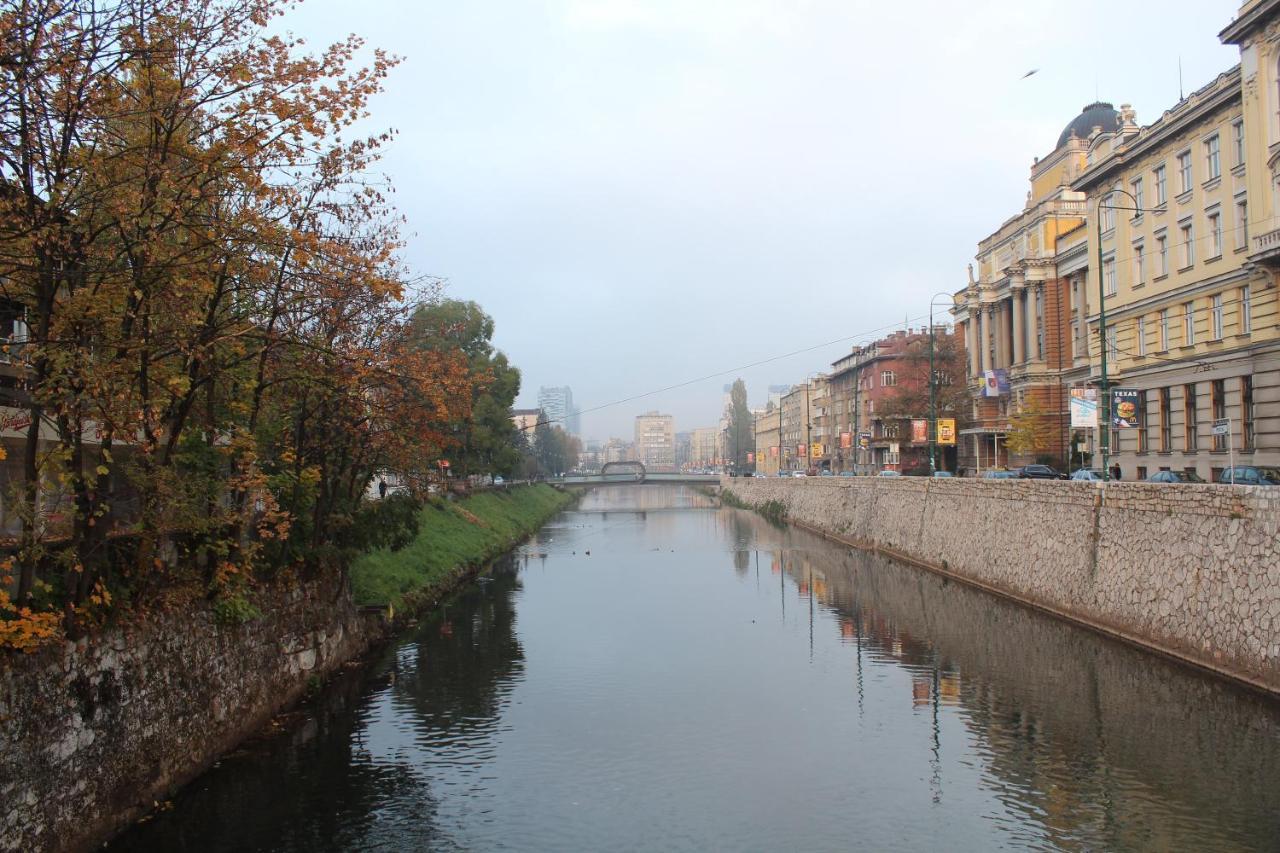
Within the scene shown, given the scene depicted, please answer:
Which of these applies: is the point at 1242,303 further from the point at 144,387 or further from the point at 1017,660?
the point at 144,387

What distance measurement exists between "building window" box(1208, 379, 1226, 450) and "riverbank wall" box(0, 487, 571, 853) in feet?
107

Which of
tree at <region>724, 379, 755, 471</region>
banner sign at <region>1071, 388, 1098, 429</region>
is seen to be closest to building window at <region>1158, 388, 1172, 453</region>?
Answer: banner sign at <region>1071, 388, 1098, 429</region>

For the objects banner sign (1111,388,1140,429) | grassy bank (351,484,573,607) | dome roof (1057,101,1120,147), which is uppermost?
dome roof (1057,101,1120,147)

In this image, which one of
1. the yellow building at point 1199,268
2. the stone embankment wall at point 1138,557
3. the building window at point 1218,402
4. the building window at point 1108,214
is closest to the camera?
the stone embankment wall at point 1138,557

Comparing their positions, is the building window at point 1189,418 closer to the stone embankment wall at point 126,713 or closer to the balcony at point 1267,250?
the balcony at point 1267,250

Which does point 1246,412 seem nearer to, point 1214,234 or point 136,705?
point 1214,234

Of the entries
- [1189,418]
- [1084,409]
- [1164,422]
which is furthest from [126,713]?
[1164,422]

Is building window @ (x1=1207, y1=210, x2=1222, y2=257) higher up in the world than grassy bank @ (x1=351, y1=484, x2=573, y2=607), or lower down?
higher up

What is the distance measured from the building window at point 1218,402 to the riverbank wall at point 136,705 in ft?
107

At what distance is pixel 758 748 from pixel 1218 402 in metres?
28.7

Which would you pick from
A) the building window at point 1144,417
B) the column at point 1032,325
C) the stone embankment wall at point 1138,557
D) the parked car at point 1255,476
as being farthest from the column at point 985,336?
the parked car at point 1255,476

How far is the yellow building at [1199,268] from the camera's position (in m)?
33.4

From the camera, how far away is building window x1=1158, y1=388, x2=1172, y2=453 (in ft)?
135

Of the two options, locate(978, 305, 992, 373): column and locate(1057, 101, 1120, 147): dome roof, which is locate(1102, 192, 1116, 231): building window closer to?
locate(1057, 101, 1120, 147): dome roof
